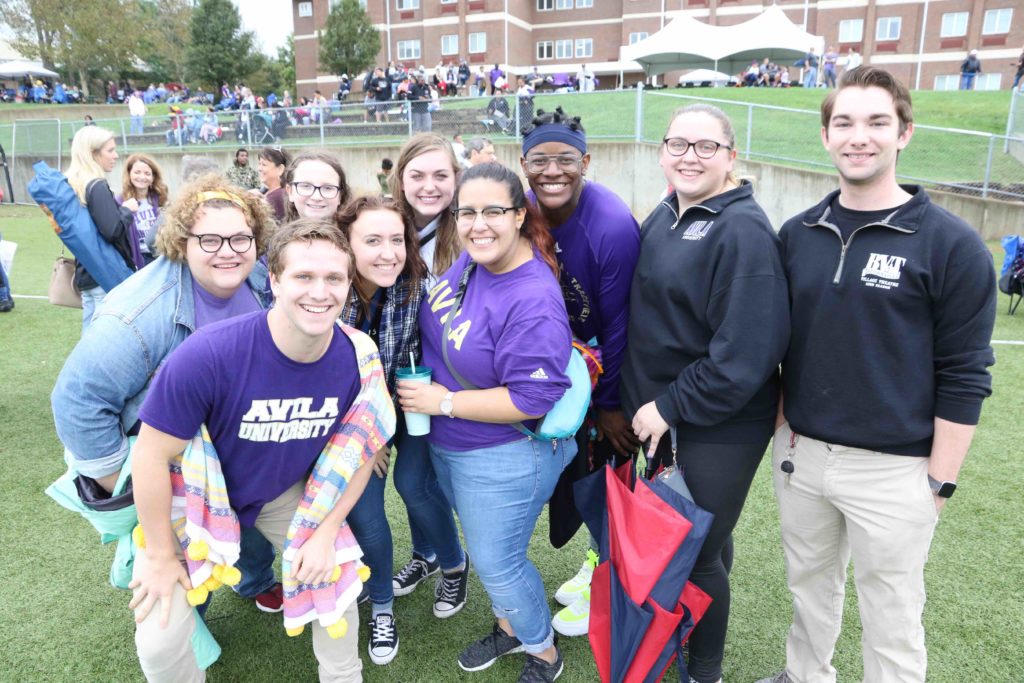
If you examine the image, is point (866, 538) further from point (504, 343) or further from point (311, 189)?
point (311, 189)

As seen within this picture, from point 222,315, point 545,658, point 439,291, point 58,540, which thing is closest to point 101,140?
point 58,540

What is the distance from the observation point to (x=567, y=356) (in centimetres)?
234

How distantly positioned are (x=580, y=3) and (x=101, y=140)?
4497 cm

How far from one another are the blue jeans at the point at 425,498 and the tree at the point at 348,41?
4026cm

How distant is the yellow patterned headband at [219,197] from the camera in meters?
2.43

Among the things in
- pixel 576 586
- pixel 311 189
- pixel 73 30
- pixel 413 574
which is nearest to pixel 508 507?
pixel 576 586

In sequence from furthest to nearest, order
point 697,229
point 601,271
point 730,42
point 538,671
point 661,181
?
point 730,42 → point 661,181 → point 538,671 → point 601,271 → point 697,229

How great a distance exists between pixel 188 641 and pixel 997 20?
159 feet

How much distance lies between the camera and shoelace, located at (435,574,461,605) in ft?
10.6

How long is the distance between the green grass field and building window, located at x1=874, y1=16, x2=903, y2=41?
4328cm

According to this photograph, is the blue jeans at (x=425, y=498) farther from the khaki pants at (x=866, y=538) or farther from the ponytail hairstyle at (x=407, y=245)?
the khaki pants at (x=866, y=538)

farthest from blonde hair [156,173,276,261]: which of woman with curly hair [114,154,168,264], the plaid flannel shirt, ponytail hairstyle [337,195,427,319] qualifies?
woman with curly hair [114,154,168,264]

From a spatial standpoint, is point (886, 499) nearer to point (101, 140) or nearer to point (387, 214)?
point (387, 214)

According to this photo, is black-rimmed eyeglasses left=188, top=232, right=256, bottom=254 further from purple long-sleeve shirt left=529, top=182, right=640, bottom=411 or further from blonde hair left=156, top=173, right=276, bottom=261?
purple long-sleeve shirt left=529, top=182, right=640, bottom=411
